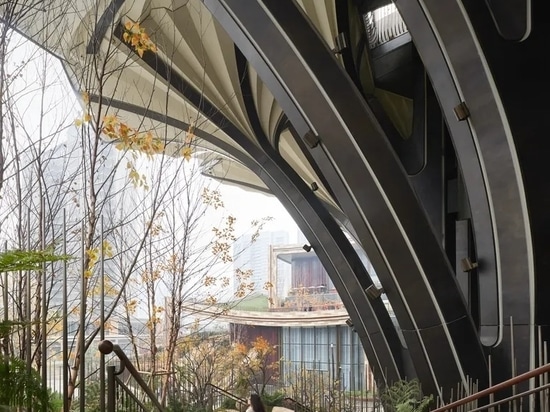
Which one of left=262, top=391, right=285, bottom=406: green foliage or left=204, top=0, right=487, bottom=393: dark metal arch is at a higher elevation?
left=204, top=0, right=487, bottom=393: dark metal arch

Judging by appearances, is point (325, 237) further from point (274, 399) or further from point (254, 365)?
point (254, 365)

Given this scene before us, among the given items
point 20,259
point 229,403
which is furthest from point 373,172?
point 229,403

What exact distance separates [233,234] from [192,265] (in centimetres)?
210

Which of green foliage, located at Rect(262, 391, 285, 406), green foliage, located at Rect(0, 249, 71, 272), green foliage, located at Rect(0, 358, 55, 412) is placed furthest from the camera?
green foliage, located at Rect(262, 391, 285, 406)

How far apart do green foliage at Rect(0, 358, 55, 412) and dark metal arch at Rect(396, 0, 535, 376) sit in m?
3.51

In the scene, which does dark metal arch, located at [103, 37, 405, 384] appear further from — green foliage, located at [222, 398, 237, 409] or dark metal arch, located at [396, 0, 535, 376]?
green foliage, located at [222, 398, 237, 409]

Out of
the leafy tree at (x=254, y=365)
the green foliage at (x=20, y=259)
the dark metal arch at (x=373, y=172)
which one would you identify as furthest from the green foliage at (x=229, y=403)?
the green foliage at (x=20, y=259)

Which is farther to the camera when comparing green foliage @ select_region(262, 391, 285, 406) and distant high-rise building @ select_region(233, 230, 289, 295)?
distant high-rise building @ select_region(233, 230, 289, 295)

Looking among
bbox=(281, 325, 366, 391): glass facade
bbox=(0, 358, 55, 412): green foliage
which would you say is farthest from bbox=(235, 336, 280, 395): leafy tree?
bbox=(0, 358, 55, 412): green foliage

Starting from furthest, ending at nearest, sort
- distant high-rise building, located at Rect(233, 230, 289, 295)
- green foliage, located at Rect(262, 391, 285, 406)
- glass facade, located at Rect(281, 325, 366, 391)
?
distant high-rise building, located at Rect(233, 230, 289, 295) < glass facade, located at Rect(281, 325, 366, 391) < green foliage, located at Rect(262, 391, 285, 406)

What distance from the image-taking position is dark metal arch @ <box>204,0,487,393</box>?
5309mm

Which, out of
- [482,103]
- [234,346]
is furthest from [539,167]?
[234,346]

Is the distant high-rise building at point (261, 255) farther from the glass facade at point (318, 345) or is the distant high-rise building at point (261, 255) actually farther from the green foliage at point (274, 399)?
the green foliage at point (274, 399)

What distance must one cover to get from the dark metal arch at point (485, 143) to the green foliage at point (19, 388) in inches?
138
